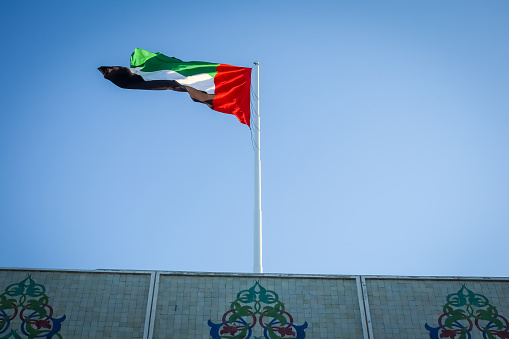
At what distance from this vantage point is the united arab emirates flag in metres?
15.2

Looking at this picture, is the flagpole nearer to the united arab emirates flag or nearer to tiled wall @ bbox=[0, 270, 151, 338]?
the united arab emirates flag

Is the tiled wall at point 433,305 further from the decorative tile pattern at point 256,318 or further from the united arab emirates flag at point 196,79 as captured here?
the united arab emirates flag at point 196,79

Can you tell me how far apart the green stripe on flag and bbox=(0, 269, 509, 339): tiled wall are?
785cm

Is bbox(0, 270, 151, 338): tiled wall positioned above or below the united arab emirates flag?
below

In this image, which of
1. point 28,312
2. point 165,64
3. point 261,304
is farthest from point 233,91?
point 28,312

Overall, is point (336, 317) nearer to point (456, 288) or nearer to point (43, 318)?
point (456, 288)

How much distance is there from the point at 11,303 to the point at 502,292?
8.26 meters

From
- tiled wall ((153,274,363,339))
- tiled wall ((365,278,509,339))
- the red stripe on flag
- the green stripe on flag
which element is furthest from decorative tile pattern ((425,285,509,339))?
the green stripe on flag

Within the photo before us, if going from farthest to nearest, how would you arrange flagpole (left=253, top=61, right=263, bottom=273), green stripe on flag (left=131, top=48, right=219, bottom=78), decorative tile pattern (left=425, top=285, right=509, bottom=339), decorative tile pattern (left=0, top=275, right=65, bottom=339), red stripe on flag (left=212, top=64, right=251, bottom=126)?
green stripe on flag (left=131, top=48, right=219, bottom=78) < red stripe on flag (left=212, top=64, right=251, bottom=126) < flagpole (left=253, top=61, right=263, bottom=273) < decorative tile pattern (left=425, top=285, right=509, bottom=339) < decorative tile pattern (left=0, top=275, right=65, bottom=339)

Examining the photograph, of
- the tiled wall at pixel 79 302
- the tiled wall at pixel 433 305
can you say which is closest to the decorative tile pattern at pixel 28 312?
the tiled wall at pixel 79 302

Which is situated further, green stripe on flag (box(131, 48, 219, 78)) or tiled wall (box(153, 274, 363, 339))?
green stripe on flag (box(131, 48, 219, 78))

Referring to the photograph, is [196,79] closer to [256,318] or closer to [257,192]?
[257,192]

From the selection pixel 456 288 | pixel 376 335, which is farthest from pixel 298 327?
pixel 456 288

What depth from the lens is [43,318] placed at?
28.7ft
